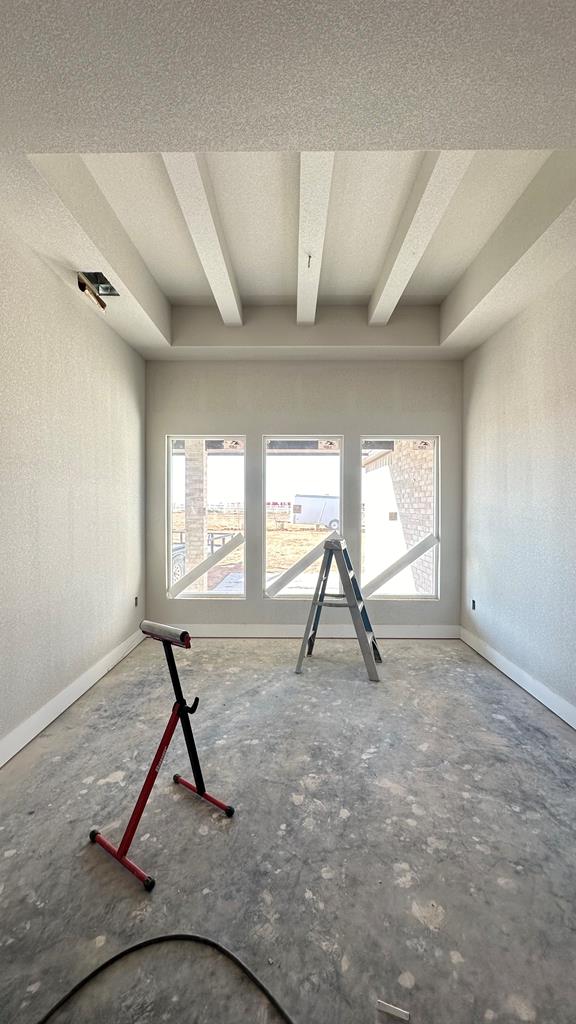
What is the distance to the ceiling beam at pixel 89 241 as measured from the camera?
6.81 ft

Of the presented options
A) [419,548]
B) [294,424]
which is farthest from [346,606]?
[294,424]

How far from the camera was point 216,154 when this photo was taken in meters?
2.26

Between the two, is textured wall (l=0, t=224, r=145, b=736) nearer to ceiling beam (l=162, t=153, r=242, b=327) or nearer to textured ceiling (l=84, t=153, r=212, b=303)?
textured ceiling (l=84, t=153, r=212, b=303)

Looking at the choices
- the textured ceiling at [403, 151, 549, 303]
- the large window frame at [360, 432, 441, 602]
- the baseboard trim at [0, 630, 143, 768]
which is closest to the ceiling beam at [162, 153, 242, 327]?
the textured ceiling at [403, 151, 549, 303]

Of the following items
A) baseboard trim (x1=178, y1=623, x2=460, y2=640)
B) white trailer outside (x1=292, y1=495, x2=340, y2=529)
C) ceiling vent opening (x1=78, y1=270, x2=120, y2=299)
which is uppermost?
ceiling vent opening (x1=78, y1=270, x2=120, y2=299)

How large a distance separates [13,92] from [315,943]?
306cm

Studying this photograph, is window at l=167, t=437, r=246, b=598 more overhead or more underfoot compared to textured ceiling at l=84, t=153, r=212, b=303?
more underfoot

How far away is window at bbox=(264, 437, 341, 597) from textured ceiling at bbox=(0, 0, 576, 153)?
2844 mm

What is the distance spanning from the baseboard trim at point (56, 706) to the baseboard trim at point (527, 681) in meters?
3.28

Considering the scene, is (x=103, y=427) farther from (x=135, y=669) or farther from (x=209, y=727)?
(x=209, y=727)

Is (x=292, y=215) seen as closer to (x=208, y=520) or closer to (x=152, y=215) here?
(x=152, y=215)

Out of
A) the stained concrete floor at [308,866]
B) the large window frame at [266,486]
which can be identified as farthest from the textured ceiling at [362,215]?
the stained concrete floor at [308,866]

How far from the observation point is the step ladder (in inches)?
135

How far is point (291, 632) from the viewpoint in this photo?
4445 millimetres
